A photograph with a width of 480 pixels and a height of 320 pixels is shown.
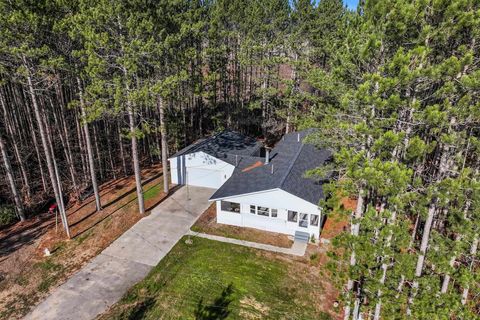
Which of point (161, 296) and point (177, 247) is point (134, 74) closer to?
point (177, 247)

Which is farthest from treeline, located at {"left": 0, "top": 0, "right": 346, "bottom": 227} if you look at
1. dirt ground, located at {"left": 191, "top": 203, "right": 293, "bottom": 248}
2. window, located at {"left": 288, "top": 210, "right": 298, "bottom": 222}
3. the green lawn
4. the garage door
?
window, located at {"left": 288, "top": 210, "right": 298, "bottom": 222}

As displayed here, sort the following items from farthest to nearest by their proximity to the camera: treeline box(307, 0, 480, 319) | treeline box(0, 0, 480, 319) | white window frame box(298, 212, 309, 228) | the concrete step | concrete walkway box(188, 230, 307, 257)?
white window frame box(298, 212, 309, 228) < the concrete step < concrete walkway box(188, 230, 307, 257) < treeline box(0, 0, 480, 319) < treeline box(307, 0, 480, 319)

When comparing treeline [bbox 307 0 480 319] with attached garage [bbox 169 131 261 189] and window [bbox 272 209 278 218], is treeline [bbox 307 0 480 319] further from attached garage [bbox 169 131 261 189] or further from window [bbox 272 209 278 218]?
attached garage [bbox 169 131 261 189]

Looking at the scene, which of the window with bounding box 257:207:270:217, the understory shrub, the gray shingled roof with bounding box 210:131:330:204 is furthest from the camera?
the understory shrub

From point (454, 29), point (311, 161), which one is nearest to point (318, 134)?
point (454, 29)

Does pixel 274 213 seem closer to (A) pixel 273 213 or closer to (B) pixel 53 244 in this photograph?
(A) pixel 273 213

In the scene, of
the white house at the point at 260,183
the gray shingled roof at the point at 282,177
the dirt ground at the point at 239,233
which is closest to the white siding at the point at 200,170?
the white house at the point at 260,183

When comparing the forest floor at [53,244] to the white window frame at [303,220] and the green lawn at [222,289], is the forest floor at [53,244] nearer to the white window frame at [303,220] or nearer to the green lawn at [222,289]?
the green lawn at [222,289]

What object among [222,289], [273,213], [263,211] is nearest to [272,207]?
[273,213]
